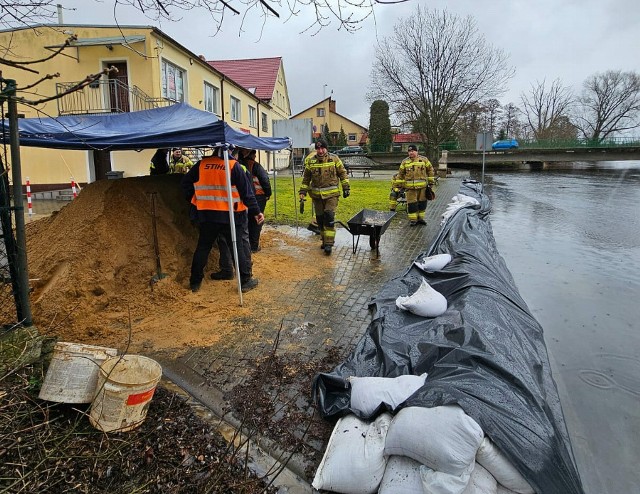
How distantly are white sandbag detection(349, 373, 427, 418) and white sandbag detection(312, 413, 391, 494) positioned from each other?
0.28 ft

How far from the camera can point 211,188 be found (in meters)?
5.23

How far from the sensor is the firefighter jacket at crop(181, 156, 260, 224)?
17.1 feet

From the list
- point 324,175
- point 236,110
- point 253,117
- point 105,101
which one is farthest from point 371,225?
point 253,117

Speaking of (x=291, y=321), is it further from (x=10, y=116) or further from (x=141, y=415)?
(x=10, y=116)

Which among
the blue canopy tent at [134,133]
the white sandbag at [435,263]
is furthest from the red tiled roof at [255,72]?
the white sandbag at [435,263]

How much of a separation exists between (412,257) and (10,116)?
5.96m

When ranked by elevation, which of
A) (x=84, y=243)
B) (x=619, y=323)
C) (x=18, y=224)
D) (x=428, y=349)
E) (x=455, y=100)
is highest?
(x=455, y=100)

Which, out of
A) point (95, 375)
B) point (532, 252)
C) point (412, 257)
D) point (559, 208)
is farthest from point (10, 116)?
point (559, 208)

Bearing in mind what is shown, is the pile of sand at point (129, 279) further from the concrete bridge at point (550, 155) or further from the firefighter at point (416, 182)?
the concrete bridge at point (550, 155)

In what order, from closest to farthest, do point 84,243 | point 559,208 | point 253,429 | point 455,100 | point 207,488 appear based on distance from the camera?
point 207,488 → point 253,429 → point 84,243 → point 559,208 → point 455,100

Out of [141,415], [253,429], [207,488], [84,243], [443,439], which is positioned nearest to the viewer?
[443,439]

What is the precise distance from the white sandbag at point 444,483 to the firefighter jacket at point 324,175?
5.86 meters

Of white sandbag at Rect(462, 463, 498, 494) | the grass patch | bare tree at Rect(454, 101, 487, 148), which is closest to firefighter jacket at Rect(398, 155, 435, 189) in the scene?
the grass patch

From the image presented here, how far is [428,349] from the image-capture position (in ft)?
10.4
